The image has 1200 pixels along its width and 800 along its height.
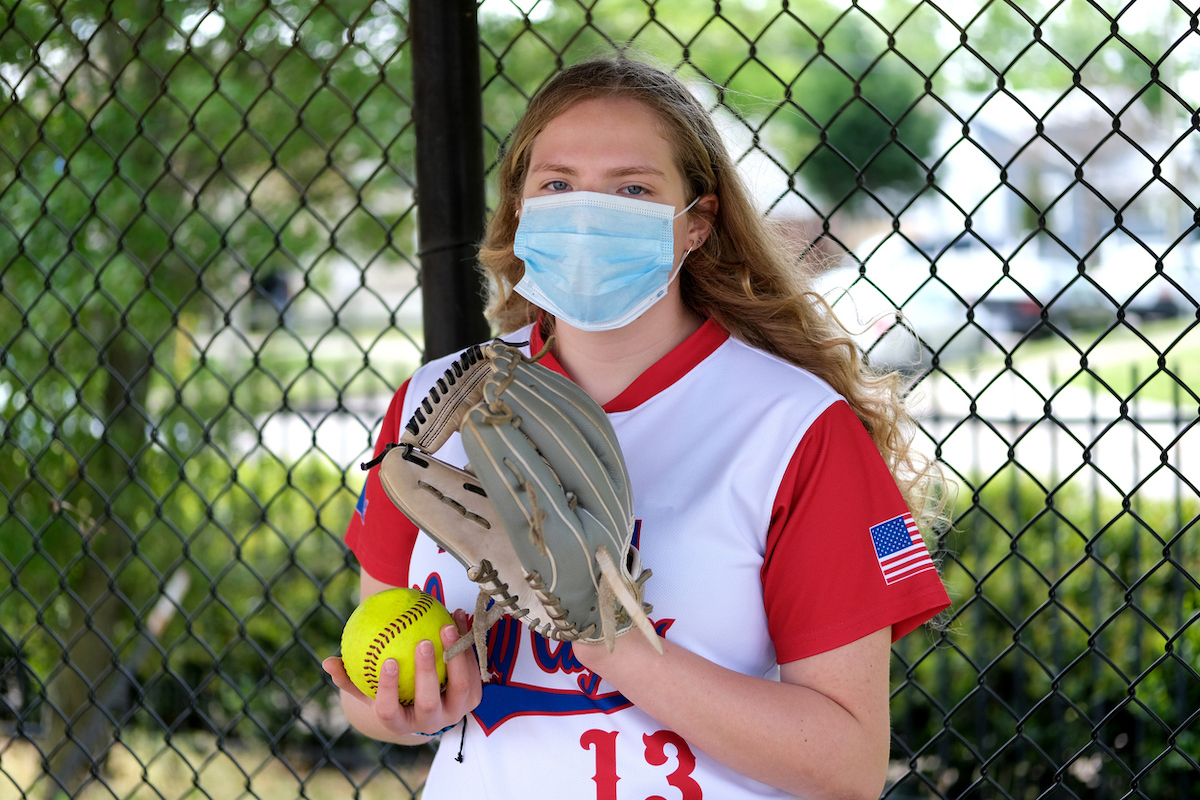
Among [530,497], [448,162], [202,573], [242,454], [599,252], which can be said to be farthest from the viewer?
[242,454]

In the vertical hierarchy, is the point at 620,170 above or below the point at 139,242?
below

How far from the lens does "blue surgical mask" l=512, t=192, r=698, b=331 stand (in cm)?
149

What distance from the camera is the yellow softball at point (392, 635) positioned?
135cm

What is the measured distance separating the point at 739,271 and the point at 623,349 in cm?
25

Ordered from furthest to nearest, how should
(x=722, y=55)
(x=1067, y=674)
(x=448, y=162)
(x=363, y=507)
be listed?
1. (x=722, y=55)
2. (x=1067, y=674)
3. (x=448, y=162)
4. (x=363, y=507)

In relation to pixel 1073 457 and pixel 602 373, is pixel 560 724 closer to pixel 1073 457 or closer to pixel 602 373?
pixel 602 373

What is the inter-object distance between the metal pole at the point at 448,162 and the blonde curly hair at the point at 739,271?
33 cm

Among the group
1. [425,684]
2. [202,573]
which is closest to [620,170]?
[425,684]

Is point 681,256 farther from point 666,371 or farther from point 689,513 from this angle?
point 689,513

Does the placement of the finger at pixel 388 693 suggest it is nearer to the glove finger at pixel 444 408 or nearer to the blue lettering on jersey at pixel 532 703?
the blue lettering on jersey at pixel 532 703

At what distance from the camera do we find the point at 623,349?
1.56 meters

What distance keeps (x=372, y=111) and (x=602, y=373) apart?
2.61 meters

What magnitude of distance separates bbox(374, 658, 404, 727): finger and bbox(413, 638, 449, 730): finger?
3 centimetres

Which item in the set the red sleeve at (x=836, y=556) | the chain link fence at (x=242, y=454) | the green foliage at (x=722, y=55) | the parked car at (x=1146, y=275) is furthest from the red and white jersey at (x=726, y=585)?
the parked car at (x=1146, y=275)
